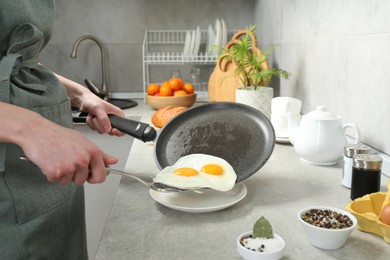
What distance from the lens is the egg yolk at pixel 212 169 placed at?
0.87 meters

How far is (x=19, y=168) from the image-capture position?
2.68 feet

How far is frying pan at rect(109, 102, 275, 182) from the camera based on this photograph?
992mm

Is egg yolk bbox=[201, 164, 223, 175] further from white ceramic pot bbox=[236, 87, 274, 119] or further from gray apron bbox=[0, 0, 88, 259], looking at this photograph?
white ceramic pot bbox=[236, 87, 274, 119]

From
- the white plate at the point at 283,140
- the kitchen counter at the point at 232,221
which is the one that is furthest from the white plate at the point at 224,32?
the kitchen counter at the point at 232,221

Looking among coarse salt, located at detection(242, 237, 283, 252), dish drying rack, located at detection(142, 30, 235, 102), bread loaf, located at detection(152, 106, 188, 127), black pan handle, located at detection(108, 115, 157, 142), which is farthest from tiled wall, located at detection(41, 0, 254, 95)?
coarse salt, located at detection(242, 237, 283, 252)

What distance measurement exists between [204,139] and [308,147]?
0.27 meters

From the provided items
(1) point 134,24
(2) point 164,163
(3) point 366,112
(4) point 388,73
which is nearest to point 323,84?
(3) point 366,112

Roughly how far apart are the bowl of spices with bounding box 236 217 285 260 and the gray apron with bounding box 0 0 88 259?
1.35 feet

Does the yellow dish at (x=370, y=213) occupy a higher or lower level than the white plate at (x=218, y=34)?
lower

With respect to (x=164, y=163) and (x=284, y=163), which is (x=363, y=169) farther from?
(x=164, y=163)

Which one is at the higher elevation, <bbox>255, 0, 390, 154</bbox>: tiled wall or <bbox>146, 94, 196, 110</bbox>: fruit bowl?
<bbox>255, 0, 390, 154</bbox>: tiled wall

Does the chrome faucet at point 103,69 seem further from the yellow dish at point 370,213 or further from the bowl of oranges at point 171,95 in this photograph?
the yellow dish at point 370,213

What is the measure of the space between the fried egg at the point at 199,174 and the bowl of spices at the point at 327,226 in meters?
0.17

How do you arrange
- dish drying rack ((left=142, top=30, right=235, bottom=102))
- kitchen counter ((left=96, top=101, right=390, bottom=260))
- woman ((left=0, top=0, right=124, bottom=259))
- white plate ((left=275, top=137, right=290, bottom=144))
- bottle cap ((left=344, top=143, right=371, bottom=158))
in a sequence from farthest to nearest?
1. dish drying rack ((left=142, top=30, right=235, bottom=102))
2. white plate ((left=275, top=137, right=290, bottom=144))
3. bottle cap ((left=344, top=143, right=371, bottom=158))
4. woman ((left=0, top=0, right=124, bottom=259))
5. kitchen counter ((left=96, top=101, right=390, bottom=260))
